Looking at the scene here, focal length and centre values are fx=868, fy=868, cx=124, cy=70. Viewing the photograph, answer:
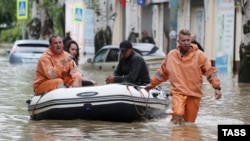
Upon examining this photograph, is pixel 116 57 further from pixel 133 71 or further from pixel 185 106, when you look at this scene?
pixel 185 106

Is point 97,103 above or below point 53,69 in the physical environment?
below

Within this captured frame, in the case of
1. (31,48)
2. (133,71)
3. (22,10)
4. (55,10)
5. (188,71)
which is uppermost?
(22,10)

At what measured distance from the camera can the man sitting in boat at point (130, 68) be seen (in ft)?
50.0

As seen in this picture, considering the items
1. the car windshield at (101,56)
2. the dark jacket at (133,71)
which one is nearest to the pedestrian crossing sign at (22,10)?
the car windshield at (101,56)

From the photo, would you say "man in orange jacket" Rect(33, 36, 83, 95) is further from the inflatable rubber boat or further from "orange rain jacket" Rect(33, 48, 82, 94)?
the inflatable rubber boat

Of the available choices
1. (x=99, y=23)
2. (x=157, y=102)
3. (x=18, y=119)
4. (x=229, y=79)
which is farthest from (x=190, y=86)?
(x=99, y=23)

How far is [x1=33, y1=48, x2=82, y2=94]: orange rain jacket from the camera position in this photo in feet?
48.6

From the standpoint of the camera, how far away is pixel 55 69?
48.9ft

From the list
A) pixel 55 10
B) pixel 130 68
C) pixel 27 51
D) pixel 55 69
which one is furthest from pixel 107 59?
pixel 55 10

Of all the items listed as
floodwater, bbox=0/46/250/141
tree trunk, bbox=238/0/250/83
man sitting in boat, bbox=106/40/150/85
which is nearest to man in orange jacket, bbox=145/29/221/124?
floodwater, bbox=0/46/250/141

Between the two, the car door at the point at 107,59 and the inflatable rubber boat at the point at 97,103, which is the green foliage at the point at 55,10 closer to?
the car door at the point at 107,59

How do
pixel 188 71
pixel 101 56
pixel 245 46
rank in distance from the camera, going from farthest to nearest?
pixel 101 56, pixel 245 46, pixel 188 71

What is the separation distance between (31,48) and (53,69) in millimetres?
23722

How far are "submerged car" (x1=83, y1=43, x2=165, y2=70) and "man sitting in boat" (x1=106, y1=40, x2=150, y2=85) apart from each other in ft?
52.8
